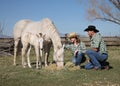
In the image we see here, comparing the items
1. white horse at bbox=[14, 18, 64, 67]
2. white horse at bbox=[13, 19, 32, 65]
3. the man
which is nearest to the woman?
white horse at bbox=[14, 18, 64, 67]

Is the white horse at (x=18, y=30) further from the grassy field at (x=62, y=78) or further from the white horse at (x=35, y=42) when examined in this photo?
the grassy field at (x=62, y=78)

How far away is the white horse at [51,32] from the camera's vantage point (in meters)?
10.7

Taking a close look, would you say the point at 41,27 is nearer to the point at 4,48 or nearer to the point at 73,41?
the point at 73,41

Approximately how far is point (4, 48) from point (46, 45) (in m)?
8.08

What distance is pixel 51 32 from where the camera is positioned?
11.4 meters

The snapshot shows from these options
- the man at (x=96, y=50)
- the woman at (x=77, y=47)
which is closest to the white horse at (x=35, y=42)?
the woman at (x=77, y=47)

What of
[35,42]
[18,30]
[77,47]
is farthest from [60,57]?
[18,30]

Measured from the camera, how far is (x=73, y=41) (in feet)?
35.8

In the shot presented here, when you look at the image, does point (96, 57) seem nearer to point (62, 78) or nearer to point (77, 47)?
point (77, 47)

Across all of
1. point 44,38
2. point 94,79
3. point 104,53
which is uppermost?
point 44,38

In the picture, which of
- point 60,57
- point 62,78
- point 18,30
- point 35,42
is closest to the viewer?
point 62,78

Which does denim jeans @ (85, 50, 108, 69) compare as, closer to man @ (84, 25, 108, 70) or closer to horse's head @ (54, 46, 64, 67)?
man @ (84, 25, 108, 70)

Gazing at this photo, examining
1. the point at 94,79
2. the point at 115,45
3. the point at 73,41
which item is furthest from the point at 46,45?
the point at 115,45

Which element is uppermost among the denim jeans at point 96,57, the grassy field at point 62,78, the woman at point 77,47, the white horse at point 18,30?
the white horse at point 18,30
